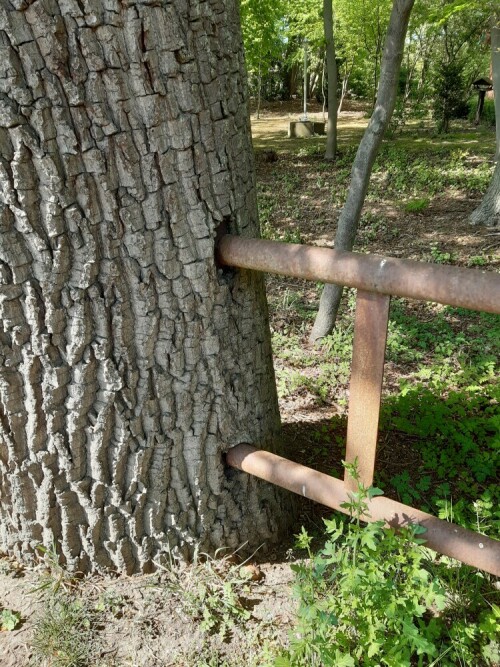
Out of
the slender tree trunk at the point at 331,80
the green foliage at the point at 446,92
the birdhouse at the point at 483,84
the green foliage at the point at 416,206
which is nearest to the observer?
the green foliage at the point at 416,206

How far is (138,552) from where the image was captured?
2.10 meters

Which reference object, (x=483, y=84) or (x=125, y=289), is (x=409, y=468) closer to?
(x=125, y=289)

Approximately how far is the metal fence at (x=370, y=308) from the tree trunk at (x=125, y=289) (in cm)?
24

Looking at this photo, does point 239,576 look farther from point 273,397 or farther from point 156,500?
point 273,397

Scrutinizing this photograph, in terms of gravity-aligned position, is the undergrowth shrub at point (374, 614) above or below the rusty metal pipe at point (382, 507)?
below

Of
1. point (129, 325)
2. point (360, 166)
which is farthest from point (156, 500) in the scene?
point (360, 166)

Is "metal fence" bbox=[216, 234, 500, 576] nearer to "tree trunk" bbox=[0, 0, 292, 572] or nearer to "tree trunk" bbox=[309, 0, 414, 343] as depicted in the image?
"tree trunk" bbox=[0, 0, 292, 572]

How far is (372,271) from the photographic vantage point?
4.85 feet

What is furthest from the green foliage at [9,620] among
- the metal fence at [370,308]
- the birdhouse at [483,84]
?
the birdhouse at [483,84]

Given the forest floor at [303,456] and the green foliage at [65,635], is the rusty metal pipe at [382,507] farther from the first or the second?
the green foliage at [65,635]

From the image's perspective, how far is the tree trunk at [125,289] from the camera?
146 centimetres

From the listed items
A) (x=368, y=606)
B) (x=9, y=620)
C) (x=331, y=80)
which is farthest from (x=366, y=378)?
(x=331, y=80)

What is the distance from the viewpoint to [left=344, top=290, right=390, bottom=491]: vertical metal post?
5.01 ft

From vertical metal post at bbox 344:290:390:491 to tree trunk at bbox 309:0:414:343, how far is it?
2511 millimetres
